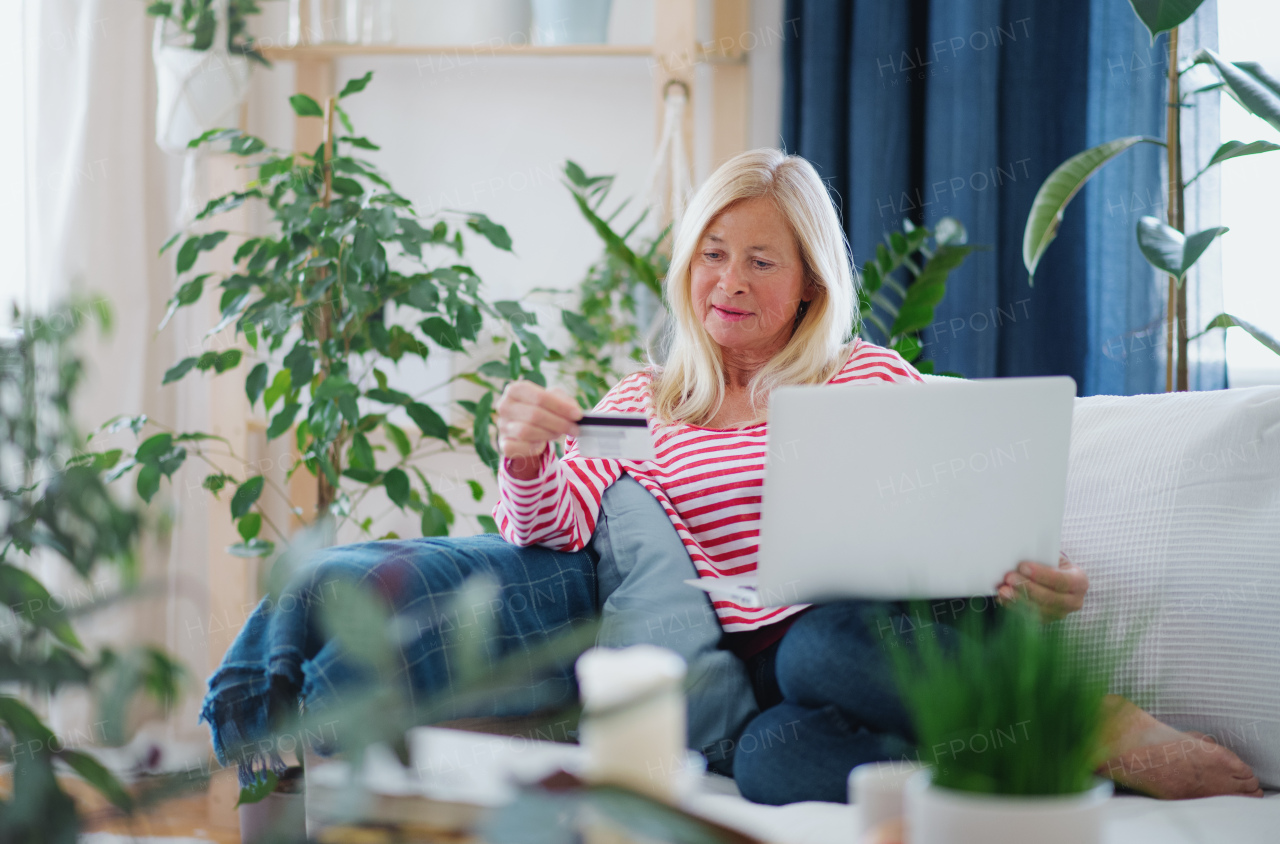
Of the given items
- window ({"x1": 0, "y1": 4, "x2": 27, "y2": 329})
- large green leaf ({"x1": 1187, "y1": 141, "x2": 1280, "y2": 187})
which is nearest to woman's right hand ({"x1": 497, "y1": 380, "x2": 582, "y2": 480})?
large green leaf ({"x1": 1187, "y1": 141, "x2": 1280, "y2": 187})

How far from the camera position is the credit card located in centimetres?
105

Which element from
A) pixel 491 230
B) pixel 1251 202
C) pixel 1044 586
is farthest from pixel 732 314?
pixel 1251 202

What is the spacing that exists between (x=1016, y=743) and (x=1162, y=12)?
53.6 inches

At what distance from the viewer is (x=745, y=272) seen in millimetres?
1502

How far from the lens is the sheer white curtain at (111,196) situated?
7.14ft

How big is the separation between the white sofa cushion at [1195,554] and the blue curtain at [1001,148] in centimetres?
83

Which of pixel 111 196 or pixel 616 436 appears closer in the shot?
pixel 616 436

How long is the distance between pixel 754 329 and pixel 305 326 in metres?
0.71

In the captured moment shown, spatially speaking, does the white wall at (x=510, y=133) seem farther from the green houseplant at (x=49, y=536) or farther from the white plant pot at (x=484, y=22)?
the green houseplant at (x=49, y=536)

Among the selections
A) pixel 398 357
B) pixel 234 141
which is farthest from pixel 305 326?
pixel 234 141

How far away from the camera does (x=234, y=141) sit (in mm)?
1675

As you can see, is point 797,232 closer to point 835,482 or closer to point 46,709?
point 835,482

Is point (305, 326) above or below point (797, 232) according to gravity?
below

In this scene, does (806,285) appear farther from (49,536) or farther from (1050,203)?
(49,536)
